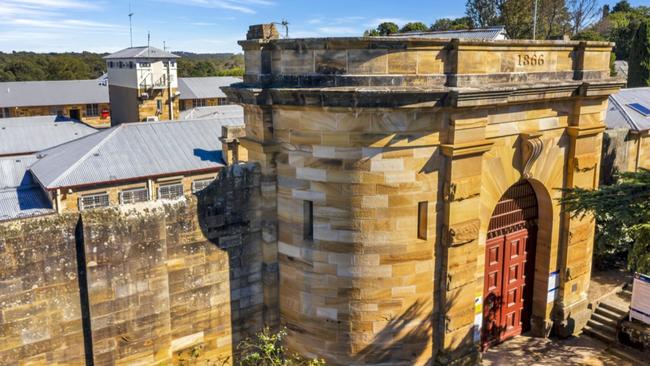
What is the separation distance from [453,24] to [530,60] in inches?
1988

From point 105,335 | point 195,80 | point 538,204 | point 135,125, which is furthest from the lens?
point 195,80

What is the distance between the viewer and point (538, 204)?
42.1 feet

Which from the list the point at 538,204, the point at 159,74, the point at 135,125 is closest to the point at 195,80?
the point at 159,74

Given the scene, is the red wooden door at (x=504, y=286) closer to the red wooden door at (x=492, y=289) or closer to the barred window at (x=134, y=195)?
the red wooden door at (x=492, y=289)

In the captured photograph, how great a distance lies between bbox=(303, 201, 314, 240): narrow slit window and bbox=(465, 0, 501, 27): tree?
47.1 m

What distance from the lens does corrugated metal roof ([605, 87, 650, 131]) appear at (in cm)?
2212

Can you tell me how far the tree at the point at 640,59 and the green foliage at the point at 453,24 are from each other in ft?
46.1

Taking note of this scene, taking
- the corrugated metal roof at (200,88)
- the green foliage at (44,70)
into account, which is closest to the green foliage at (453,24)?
the corrugated metal roof at (200,88)

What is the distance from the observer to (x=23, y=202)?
2850 cm

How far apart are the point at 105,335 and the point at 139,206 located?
2.06m

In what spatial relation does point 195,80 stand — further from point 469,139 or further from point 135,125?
point 469,139

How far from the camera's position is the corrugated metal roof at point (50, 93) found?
61906 millimetres

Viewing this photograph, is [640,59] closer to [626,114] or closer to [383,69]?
[626,114]

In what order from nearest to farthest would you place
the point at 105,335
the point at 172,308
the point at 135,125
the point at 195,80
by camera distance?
1. the point at 105,335
2. the point at 172,308
3. the point at 135,125
4. the point at 195,80
